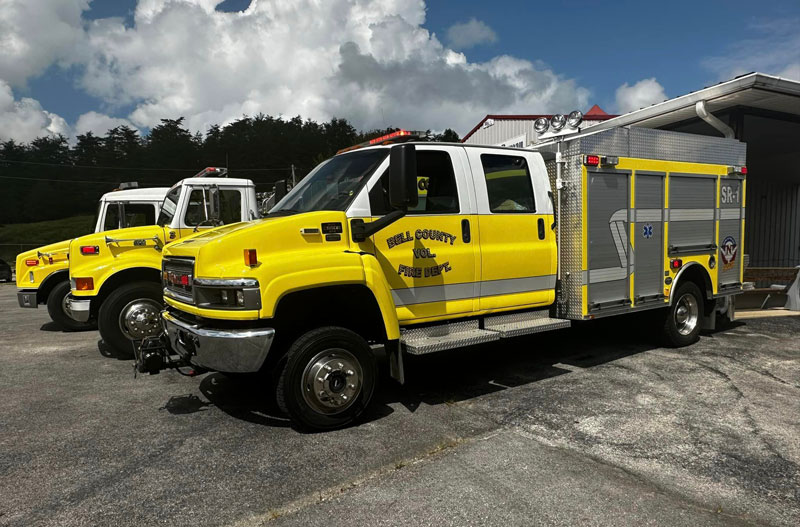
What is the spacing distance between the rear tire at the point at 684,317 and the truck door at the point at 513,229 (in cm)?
218

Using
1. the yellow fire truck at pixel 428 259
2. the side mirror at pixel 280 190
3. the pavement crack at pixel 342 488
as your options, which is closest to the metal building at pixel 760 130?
the yellow fire truck at pixel 428 259

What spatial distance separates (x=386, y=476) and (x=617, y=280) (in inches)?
146

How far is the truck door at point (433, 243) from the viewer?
4.46m

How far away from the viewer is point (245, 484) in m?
3.34

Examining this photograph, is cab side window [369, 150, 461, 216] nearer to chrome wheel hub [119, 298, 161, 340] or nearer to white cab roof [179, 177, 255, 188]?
chrome wheel hub [119, 298, 161, 340]

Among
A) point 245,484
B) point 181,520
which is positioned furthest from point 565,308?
point 181,520

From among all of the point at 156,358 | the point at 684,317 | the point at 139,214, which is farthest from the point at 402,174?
the point at 139,214

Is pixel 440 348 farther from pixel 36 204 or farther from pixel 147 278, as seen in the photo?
pixel 36 204

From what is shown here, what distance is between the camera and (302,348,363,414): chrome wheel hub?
4.04 metres

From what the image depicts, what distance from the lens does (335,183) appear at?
15.4 ft

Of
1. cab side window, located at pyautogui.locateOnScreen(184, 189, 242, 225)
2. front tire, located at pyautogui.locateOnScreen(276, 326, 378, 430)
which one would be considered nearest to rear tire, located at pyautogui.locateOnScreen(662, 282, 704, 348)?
front tire, located at pyautogui.locateOnScreen(276, 326, 378, 430)

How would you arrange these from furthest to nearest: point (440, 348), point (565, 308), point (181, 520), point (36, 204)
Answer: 1. point (36, 204)
2. point (565, 308)
3. point (440, 348)
4. point (181, 520)

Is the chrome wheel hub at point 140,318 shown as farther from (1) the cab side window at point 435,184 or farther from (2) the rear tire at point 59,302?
(1) the cab side window at point 435,184

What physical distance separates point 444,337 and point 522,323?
1005mm
